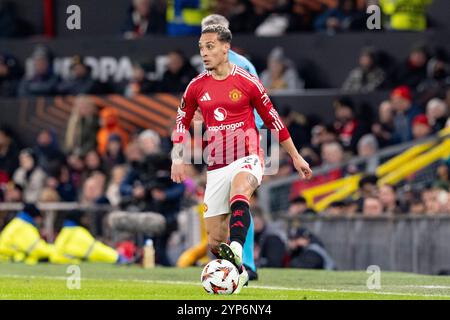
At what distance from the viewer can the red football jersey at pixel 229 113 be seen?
1174 cm

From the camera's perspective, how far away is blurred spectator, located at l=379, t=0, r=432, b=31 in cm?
2148

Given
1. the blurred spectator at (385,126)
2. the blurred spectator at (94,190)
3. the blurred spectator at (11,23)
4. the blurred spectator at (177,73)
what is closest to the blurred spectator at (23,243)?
the blurred spectator at (94,190)

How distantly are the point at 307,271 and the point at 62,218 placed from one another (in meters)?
5.85

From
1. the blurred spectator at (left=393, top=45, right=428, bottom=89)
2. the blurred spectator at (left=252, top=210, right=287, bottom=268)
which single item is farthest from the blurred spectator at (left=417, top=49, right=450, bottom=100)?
the blurred spectator at (left=252, top=210, right=287, bottom=268)

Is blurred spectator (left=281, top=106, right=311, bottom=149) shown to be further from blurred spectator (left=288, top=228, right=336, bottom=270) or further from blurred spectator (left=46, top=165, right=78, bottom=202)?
blurred spectator (left=288, top=228, right=336, bottom=270)

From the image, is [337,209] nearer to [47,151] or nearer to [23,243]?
[23,243]

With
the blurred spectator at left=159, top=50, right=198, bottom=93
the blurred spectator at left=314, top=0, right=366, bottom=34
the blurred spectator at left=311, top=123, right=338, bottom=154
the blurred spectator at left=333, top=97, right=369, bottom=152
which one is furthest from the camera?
the blurred spectator at left=159, top=50, right=198, bottom=93

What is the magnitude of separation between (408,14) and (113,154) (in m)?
5.10

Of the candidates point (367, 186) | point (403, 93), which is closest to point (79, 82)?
point (403, 93)

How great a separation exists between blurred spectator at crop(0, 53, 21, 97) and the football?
1365cm

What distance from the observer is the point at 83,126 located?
2291 cm

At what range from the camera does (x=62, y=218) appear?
20500mm

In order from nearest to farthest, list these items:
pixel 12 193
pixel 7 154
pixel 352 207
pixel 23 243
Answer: pixel 352 207
pixel 23 243
pixel 12 193
pixel 7 154

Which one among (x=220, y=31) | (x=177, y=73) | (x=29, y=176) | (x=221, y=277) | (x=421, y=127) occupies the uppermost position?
(x=177, y=73)
